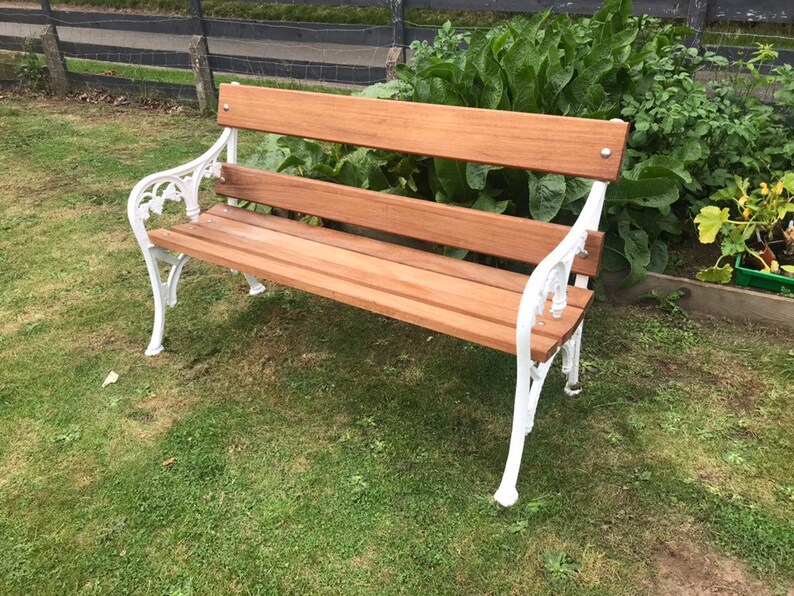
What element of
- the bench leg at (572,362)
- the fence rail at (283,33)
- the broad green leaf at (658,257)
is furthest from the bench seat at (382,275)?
the fence rail at (283,33)

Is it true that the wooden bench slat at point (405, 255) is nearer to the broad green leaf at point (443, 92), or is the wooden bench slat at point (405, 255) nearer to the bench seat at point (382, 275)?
the bench seat at point (382, 275)

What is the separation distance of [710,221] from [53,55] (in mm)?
8444

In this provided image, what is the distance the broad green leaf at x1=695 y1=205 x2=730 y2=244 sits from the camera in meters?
3.43

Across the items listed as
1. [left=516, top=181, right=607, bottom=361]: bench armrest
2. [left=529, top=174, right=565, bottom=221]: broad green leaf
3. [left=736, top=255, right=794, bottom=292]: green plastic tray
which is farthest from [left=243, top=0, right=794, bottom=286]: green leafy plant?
[left=516, top=181, right=607, bottom=361]: bench armrest

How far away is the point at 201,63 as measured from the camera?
23.7ft

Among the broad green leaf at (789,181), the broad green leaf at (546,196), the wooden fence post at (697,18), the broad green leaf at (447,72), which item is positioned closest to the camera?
the broad green leaf at (546,196)

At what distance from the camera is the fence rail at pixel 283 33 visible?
4.59 m

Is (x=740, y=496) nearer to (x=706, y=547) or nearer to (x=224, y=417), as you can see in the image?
(x=706, y=547)

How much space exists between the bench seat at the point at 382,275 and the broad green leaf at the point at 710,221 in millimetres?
1291

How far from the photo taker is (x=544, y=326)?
7.44 ft

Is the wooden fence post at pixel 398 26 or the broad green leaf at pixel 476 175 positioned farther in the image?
the wooden fence post at pixel 398 26

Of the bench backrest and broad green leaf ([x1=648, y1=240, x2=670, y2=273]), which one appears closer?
the bench backrest

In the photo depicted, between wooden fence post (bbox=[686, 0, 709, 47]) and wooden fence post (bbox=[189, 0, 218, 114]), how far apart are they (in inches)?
197

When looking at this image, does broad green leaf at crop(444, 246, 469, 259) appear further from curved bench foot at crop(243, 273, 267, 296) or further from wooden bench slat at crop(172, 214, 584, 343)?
curved bench foot at crop(243, 273, 267, 296)
